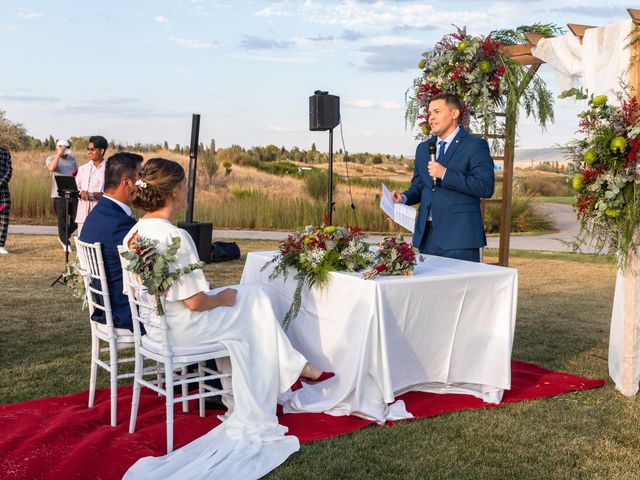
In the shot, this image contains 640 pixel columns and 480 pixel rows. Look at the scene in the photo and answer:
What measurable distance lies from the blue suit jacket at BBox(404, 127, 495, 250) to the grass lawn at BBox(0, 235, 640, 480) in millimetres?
1122

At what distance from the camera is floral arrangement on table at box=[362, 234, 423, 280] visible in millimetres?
4105

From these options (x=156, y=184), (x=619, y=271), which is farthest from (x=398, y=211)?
(x=156, y=184)

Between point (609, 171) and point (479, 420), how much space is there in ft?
5.51

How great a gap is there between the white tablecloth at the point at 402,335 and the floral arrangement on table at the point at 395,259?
0.20 ft

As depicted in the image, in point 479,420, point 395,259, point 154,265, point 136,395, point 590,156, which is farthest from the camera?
point 590,156

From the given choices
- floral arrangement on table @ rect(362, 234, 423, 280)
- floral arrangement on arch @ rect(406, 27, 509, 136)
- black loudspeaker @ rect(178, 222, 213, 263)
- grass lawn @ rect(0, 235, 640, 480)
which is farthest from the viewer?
black loudspeaker @ rect(178, 222, 213, 263)

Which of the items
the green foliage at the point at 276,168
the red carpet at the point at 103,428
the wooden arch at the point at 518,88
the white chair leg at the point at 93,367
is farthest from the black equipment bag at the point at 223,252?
the green foliage at the point at 276,168

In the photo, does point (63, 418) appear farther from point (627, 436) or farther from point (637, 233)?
point (637, 233)

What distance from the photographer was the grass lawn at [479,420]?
11.7 feet

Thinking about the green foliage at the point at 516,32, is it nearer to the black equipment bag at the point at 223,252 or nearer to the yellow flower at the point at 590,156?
the yellow flower at the point at 590,156

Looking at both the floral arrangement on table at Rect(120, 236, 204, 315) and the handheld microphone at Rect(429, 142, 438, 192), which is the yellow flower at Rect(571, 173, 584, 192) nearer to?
the handheld microphone at Rect(429, 142, 438, 192)

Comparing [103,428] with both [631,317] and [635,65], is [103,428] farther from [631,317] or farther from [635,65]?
[635,65]

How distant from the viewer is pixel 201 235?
35.2 feet

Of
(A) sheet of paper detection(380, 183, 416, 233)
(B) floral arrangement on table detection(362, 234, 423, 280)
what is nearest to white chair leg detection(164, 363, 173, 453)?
(B) floral arrangement on table detection(362, 234, 423, 280)
